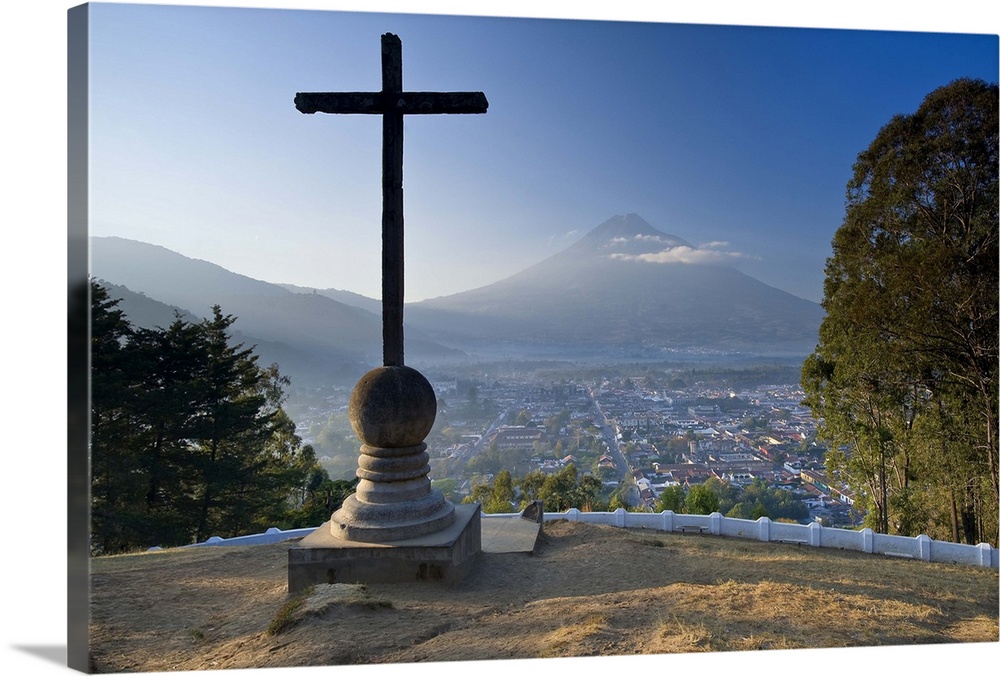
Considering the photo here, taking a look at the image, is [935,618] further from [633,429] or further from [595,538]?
[633,429]

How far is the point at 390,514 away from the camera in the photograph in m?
4.38

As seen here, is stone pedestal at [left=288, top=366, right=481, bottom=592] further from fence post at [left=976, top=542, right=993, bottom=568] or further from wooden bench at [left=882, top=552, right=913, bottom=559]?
fence post at [left=976, top=542, right=993, bottom=568]

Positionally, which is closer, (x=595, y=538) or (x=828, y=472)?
(x=595, y=538)

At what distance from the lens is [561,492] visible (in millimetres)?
10766

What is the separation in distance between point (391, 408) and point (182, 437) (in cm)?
935

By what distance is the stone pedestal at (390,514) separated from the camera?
4184 millimetres

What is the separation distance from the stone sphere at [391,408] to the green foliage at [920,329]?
21.0ft

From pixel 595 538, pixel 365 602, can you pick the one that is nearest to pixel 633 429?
pixel 595 538

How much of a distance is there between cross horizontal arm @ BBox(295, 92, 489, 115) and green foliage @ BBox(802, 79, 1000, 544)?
595 centimetres

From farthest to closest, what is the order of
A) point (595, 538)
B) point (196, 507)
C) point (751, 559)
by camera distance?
point (196, 507)
point (595, 538)
point (751, 559)

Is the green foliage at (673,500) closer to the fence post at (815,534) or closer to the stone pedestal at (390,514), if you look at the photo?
the fence post at (815,534)

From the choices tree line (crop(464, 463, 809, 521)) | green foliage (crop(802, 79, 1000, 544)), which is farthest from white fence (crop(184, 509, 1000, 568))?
green foliage (crop(802, 79, 1000, 544))

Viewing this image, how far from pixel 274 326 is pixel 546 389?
7315 mm

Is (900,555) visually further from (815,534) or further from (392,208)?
(392,208)
